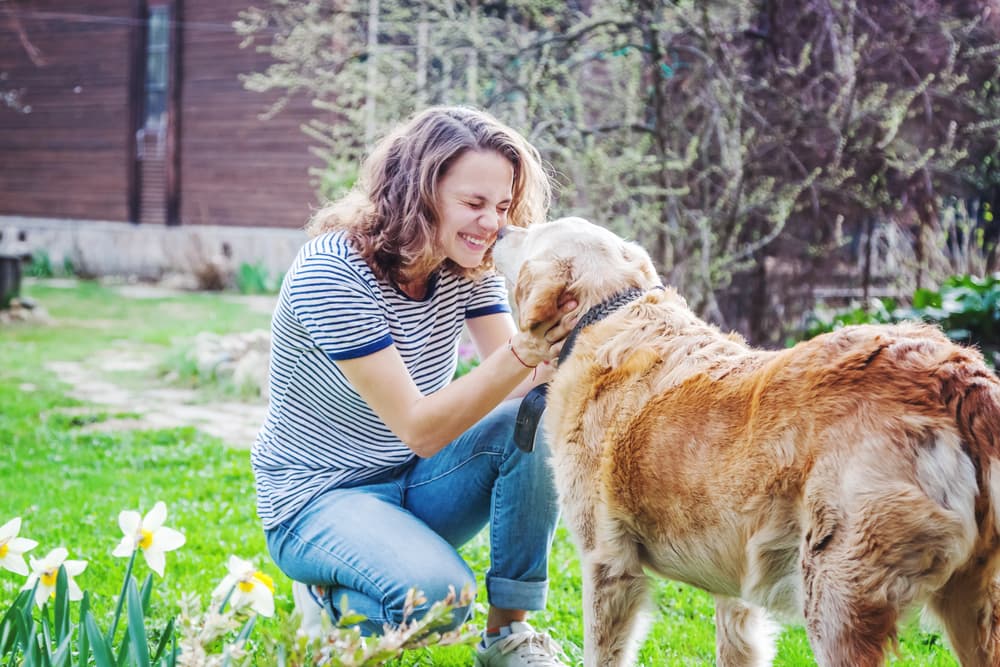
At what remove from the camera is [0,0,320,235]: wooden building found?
48.6 feet

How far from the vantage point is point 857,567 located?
5.67 ft

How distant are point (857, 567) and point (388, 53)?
238 inches

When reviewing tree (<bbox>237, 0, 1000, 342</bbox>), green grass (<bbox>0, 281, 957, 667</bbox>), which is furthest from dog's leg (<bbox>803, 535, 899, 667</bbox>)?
tree (<bbox>237, 0, 1000, 342</bbox>)

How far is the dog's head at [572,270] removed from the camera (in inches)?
97.3

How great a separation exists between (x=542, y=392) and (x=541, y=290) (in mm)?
299

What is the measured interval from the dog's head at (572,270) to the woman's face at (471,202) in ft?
0.56

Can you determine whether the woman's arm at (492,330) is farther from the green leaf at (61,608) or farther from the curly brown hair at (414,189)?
the green leaf at (61,608)

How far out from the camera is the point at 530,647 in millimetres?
2586

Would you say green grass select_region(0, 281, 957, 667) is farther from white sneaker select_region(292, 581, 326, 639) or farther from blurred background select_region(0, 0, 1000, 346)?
blurred background select_region(0, 0, 1000, 346)

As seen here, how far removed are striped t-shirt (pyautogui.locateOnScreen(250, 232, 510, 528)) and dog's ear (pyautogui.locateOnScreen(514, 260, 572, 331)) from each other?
0.38m

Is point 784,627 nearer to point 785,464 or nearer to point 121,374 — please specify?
point 785,464

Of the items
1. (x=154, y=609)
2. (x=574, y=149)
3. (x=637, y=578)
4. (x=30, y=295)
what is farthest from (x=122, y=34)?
(x=637, y=578)

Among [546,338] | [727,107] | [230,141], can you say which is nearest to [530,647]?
[546,338]

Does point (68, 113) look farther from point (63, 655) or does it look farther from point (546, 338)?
point (63, 655)
